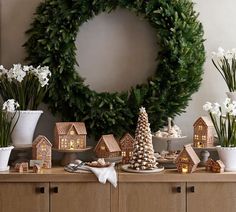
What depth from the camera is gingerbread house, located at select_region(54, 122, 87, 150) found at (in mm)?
2551

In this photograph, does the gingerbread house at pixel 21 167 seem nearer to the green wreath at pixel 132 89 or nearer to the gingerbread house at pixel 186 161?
the green wreath at pixel 132 89

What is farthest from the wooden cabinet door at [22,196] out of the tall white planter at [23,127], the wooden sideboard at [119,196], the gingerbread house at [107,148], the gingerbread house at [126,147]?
the gingerbread house at [126,147]

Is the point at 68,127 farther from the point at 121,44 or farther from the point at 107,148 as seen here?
the point at 121,44

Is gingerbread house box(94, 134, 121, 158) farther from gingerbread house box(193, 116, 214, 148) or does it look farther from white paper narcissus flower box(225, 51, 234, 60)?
white paper narcissus flower box(225, 51, 234, 60)

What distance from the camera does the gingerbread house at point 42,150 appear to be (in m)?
2.49

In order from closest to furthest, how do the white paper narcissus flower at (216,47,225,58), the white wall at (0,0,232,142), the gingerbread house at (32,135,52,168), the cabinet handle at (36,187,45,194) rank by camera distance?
1. the cabinet handle at (36,187,45,194)
2. the gingerbread house at (32,135,52,168)
3. the white paper narcissus flower at (216,47,225,58)
4. the white wall at (0,0,232,142)

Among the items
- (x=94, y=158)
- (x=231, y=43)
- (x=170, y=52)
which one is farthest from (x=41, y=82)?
(x=231, y=43)

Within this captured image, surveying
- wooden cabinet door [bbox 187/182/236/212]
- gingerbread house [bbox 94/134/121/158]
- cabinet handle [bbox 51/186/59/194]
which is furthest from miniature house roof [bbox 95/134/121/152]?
wooden cabinet door [bbox 187/182/236/212]

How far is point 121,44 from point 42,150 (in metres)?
0.88

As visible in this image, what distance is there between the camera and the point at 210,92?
2.81 m

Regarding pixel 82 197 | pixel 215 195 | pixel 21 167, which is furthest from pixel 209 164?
pixel 21 167

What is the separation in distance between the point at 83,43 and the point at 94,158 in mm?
764

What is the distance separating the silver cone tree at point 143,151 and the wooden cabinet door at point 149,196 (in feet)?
0.34

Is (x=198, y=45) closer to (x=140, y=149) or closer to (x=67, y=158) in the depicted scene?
(x=140, y=149)
